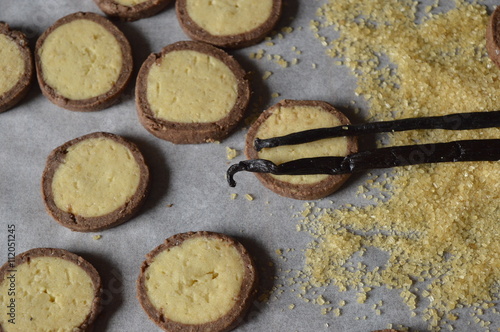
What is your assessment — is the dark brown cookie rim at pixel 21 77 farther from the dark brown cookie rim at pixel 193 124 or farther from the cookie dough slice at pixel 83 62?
Result: the dark brown cookie rim at pixel 193 124

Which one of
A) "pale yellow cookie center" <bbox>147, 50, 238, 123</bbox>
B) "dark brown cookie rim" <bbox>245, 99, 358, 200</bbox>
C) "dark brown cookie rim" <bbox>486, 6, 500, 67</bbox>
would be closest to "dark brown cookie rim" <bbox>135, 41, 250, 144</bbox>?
"pale yellow cookie center" <bbox>147, 50, 238, 123</bbox>

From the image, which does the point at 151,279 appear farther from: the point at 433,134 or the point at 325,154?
the point at 433,134

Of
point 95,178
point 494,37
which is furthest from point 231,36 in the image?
point 494,37

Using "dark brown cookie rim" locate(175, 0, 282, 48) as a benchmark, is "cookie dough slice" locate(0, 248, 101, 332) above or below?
below

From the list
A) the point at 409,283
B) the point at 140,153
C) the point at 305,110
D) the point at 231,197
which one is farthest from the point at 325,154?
the point at 140,153

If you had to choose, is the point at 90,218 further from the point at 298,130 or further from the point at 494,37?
the point at 494,37

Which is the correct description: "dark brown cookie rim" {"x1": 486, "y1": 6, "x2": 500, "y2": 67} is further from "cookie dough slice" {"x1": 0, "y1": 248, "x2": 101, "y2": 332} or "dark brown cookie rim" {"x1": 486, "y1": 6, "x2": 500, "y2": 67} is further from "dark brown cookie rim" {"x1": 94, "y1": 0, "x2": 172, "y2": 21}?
"cookie dough slice" {"x1": 0, "y1": 248, "x2": 101, "y2": 332}

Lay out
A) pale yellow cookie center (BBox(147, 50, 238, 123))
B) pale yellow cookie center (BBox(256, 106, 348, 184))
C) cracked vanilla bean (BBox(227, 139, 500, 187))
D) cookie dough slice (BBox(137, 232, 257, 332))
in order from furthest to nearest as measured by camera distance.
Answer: pale yellow cookie center (BBox(147, 50, 238, 123)), pale yellow cookie center (BBox(256, 106, 348, 184)), cracked vanilla bean (BBox(227, 139, 500, 187)), cookie dough slice (BBox(137, 232, 257, 332))
